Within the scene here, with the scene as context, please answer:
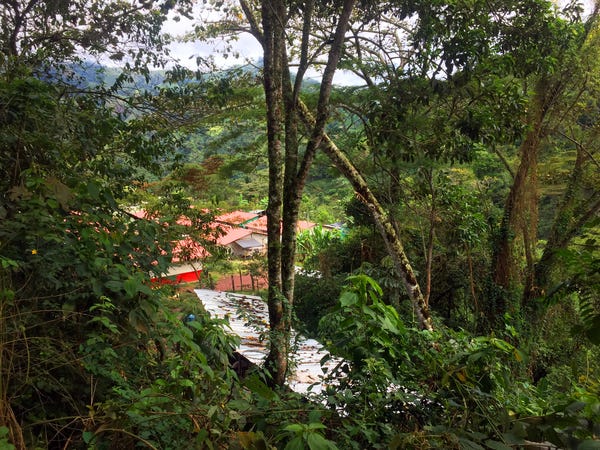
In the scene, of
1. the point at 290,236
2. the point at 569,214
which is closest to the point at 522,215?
the point at 569,214

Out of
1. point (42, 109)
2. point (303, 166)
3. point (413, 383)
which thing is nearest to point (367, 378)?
point (413, 383)

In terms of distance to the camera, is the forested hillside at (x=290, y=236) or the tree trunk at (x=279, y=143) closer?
the forested hillside at (x=290, y=236)

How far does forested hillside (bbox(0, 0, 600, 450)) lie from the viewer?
1.51 m

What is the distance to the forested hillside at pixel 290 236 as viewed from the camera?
1.51 m

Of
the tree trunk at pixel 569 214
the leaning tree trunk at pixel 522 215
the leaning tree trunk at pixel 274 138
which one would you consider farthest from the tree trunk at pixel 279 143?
the tree trunk at pixel 569 214

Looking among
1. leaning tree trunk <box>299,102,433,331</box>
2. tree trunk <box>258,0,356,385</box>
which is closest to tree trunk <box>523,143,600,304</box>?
leaning tree trunk <box>299,102,433,331</box>

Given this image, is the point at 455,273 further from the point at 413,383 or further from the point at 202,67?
the point at 413,383

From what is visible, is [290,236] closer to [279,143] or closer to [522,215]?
[279,143]

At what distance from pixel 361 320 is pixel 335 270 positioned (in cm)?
904

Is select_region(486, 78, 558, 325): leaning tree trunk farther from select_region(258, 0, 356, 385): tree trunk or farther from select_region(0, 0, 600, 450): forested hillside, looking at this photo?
select_region(258, 0, 356, 385): tree trunk

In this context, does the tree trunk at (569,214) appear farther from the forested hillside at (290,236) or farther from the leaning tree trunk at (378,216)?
the leaning tree trunk at (378,216)

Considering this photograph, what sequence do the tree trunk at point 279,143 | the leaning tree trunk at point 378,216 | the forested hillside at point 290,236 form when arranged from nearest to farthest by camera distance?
the forested hillside at point 290,236, the tree trunk at point 279,143, the leaning tree trunk at point 378,216

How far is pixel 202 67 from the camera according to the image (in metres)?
4.62

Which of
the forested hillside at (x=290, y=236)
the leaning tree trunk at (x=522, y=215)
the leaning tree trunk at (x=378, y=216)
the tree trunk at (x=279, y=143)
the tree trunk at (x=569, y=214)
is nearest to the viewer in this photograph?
the forested hillside at (x=290, y=236)
